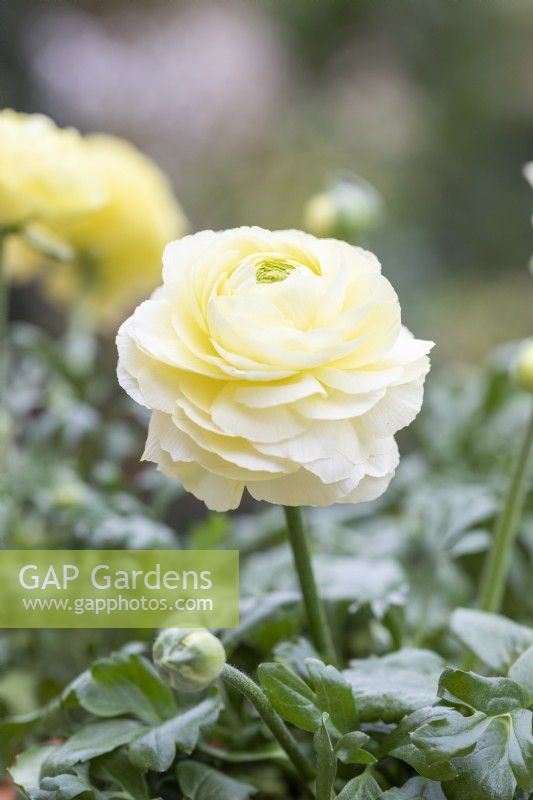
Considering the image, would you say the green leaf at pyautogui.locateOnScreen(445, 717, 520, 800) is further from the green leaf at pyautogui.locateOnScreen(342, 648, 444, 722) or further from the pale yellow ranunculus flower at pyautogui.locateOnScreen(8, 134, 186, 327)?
the pale yellow ranunculus flower at pyautogui.locateOnScreen(8, 134, 186, 327)

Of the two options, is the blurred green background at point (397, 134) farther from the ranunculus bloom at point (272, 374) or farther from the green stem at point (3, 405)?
the ranunculus bloom at point (272, 374)

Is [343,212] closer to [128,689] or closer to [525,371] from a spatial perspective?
[525,371]

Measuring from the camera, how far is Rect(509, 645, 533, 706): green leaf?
9.9 inches

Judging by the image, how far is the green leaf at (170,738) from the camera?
0.25 metres

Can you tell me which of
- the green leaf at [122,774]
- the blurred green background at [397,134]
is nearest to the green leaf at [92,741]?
the green leaf at [122,774]

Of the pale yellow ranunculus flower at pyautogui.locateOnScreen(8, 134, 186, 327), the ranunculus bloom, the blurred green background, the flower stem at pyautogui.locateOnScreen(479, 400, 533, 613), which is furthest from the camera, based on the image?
the blurred green background

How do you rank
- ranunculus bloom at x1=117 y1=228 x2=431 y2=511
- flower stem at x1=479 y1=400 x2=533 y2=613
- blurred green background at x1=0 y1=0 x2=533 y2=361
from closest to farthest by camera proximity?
1. ranunculus bloom at x1=117 y1=228 x2=431 y2=511
2. flower stem at x1=479 y1=400 x2=533 y2=613
3. blurred green background at x1=0 y1=0 x2=533 y2=361

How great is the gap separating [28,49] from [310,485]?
1.51ft

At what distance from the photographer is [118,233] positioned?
0.46m

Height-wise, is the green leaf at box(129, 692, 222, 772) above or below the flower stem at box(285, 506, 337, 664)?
below

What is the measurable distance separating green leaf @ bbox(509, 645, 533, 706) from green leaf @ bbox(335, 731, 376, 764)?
5 centimetres

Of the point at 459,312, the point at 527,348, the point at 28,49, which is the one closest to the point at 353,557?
the point at 527,348

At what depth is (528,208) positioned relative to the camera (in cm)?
133

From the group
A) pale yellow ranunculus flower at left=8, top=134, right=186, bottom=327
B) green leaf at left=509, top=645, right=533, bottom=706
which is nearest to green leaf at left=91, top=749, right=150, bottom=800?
green leaf at left=509, top=645, right=533, bottom=706
